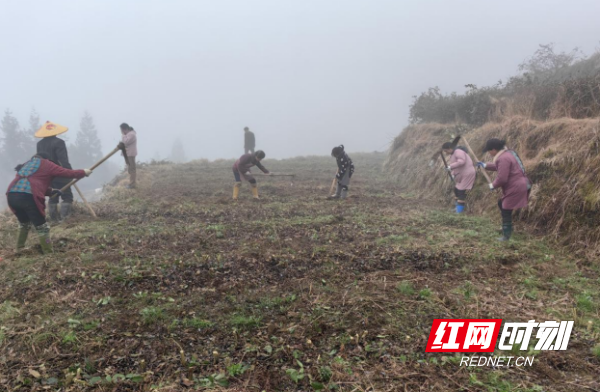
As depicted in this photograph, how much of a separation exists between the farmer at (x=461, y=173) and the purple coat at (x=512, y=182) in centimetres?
244

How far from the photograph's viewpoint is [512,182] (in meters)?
6.56

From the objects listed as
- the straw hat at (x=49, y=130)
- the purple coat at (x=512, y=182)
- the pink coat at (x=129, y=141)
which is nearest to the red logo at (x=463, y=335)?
the purple coat at (x=512, y=182)

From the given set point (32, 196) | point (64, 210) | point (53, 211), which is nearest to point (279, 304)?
point (32, 196)

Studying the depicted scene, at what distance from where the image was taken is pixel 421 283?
15.8ft

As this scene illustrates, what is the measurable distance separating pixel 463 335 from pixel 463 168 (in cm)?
653

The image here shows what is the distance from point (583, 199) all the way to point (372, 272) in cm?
407

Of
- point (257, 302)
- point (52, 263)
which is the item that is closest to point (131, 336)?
point (257, 302)

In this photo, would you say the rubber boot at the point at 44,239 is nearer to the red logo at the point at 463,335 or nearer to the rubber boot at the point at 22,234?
the rubber boot at the point at 22,234

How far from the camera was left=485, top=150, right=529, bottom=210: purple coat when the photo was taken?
648cm

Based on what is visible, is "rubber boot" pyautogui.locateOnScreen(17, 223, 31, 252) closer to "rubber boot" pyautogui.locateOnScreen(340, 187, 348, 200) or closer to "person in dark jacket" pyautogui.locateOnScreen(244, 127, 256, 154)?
"rubber boot" pyautogui.locateOnScreen(340, 187, 348, 200)

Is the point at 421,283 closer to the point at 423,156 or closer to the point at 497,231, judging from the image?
the point at 497,231

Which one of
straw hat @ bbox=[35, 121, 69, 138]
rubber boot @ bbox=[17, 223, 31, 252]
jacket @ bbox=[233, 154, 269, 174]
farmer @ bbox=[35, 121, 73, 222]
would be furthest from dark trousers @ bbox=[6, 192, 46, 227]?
jacket @ bbox=[233, 154, 269, 174]

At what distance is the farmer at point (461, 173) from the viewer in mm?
9109

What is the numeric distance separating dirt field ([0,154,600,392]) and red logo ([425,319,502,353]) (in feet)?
0.40
